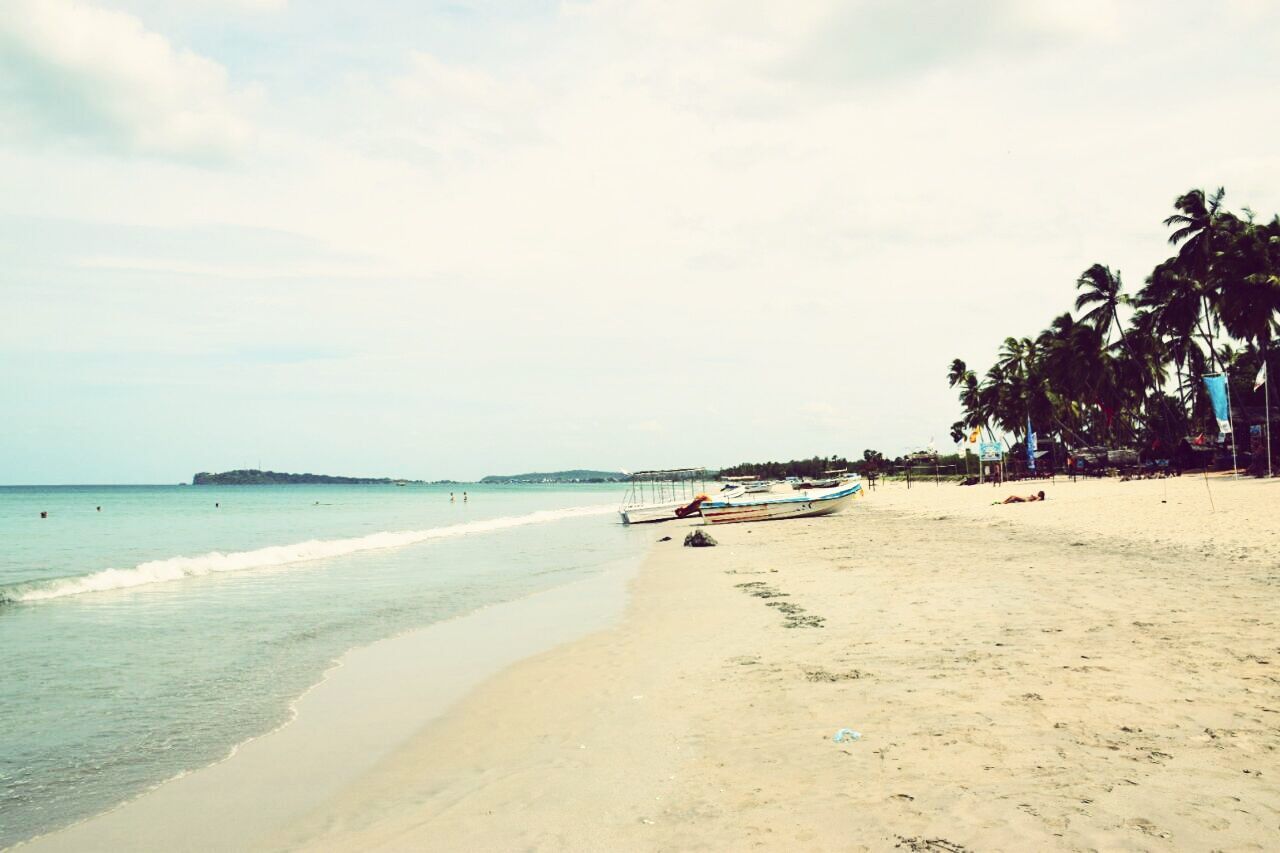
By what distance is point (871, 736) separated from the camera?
6297mm

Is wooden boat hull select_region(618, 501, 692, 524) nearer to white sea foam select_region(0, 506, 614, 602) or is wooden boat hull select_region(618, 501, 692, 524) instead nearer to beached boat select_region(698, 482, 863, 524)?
beached boat select_region(698, 482, 863, 524)

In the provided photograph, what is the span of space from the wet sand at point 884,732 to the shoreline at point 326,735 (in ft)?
1.29

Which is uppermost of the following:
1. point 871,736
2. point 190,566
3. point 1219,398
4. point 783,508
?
point 1219,398

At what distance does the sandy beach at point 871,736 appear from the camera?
4758 mm

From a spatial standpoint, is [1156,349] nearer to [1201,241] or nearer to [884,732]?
[1201,241]

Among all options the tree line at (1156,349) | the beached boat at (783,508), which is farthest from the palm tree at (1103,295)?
the beached boat at (783,508)

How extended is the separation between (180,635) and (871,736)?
40.3ft

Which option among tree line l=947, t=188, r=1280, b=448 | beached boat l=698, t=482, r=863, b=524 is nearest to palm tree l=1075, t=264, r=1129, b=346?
tree line l=947, t=188, r=1280, b=448

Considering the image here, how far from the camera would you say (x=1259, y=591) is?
35.9ft

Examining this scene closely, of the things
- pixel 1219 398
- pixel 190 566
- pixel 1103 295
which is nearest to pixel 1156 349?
pixel 1103 295

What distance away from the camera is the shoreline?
586 centimetres

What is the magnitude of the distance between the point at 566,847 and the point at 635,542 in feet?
95.5

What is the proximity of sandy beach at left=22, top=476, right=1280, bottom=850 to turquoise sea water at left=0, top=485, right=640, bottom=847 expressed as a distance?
1007 millimetres

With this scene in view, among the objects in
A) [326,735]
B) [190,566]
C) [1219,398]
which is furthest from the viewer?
[1219,398]
